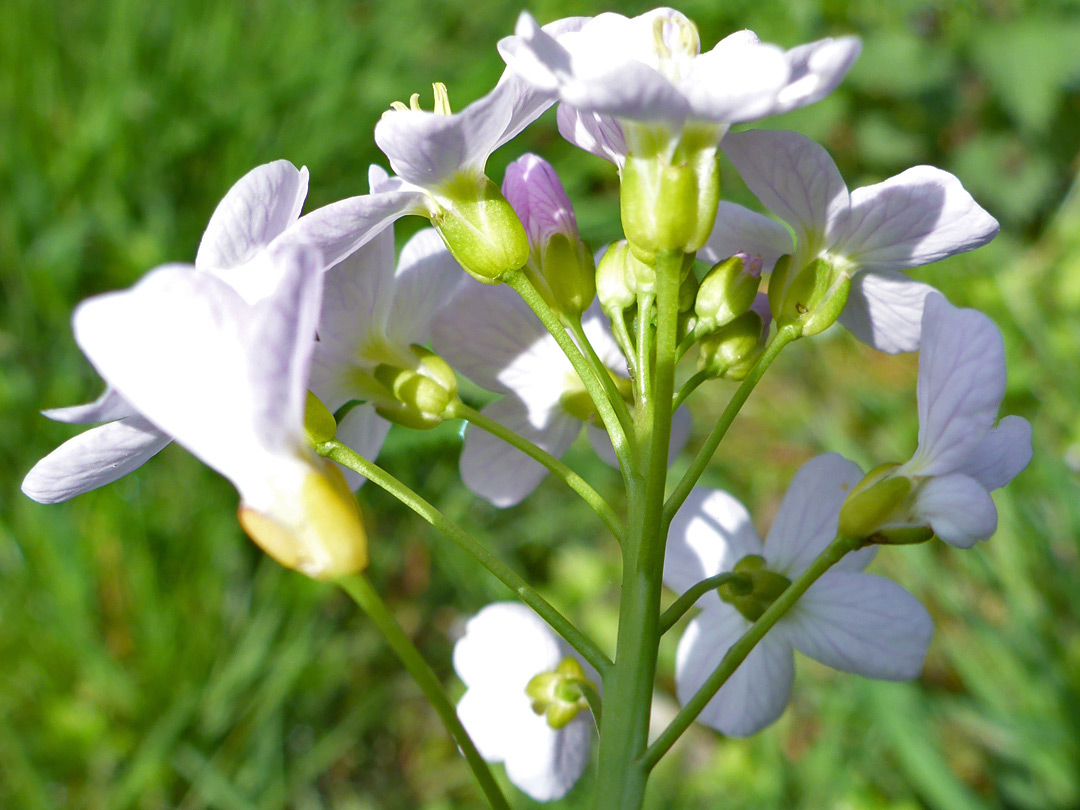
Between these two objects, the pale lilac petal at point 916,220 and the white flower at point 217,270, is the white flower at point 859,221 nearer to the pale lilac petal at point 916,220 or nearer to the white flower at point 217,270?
the pale lilac petal at point 916,220

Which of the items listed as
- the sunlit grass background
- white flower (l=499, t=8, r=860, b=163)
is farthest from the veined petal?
the sunlit grass background

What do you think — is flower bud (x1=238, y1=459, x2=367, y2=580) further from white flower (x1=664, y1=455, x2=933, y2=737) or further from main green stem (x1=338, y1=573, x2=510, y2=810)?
white flower (x1=664, y1=455, x2=933, y2=737)

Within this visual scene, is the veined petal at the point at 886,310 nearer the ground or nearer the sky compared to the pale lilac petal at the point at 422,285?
nearer the ground

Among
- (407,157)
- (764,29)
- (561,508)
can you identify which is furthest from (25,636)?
(764,29)

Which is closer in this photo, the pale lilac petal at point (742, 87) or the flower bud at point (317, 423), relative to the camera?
the pale lilac petal at point (742, 87)

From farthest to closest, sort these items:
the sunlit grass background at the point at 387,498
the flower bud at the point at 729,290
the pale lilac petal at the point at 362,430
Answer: the sunlit grass background at the point at 387,498
the pale lilac petal at the point at 362,430
the flower bud at the point at 729,290

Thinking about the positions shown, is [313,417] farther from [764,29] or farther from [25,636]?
[764,29]

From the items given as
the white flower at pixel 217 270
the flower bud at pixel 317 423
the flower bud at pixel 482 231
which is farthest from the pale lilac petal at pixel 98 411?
the flower bud at pixel 482 231
